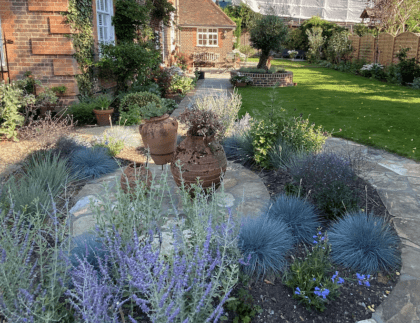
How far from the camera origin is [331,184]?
→ 342 cm

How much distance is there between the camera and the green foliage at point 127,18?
9344 mm

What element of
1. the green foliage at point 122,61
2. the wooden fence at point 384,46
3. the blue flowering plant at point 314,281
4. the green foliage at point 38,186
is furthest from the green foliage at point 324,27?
the blue flowering plant at point 314,281

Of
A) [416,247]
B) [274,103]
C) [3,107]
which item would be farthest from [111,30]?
[416,247]

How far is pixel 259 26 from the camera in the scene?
13.6 m

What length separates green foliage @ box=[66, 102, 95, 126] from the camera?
7.18 metres

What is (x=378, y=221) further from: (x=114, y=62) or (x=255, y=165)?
(x=114, y=62)

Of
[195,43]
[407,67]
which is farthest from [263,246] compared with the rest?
[195,43]

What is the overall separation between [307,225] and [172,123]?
262 centimetres

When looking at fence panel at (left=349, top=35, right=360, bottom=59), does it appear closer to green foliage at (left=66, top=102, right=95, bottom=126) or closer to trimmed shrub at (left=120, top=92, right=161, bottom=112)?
trimmed shrub at (left=120, top=92, right=161, bottom=112)

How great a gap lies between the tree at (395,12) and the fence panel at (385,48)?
9.93 feet

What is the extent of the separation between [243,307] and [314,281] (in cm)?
55

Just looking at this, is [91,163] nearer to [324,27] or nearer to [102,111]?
[102,111]

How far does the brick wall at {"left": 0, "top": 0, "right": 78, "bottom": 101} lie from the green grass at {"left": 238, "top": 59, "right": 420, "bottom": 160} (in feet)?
14.3

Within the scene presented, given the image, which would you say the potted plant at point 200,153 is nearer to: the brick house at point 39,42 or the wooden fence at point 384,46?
the brick house at point 39,42
